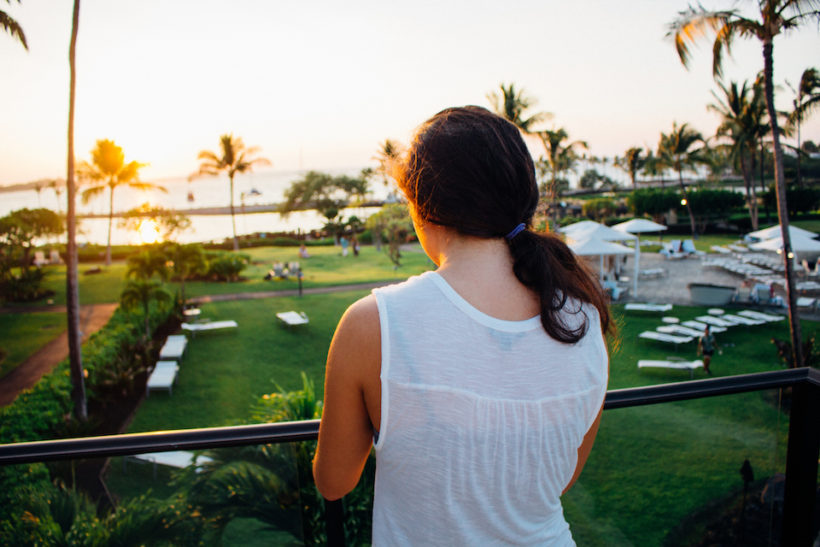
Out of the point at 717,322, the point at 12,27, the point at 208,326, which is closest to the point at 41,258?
the point at 208,326

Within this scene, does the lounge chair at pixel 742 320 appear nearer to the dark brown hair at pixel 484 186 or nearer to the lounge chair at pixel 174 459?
the lounge chair at pixel 174 459

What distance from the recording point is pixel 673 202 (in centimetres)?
3719

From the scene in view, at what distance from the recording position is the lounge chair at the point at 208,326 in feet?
49.2

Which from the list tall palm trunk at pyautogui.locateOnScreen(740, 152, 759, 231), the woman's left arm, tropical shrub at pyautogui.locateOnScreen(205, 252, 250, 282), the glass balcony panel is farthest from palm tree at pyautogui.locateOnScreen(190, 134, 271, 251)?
the woman's left arm

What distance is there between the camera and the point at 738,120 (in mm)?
29703

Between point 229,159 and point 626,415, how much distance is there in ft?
136

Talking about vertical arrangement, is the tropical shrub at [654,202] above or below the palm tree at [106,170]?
below

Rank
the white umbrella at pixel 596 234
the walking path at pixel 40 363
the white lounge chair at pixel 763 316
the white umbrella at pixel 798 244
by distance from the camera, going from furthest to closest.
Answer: the white umbrella at pixel 596 234 → the white umbrella at pixel 798 244 → the white lounge chair at pixel 763 316 → the walking path at pixel 40 363

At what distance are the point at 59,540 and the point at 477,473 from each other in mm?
1802

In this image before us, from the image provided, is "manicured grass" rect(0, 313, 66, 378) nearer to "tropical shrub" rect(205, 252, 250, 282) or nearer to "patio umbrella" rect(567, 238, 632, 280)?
"tropical shrub" rect(205, 252, 250, 282)

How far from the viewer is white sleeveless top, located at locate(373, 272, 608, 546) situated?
756 millimetres

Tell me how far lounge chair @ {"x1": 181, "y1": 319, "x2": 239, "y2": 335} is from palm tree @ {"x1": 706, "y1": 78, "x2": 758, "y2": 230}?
91.4 ft

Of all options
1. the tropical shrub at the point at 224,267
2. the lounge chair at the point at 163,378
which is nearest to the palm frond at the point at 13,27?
the lounge chair at the point at 163,378

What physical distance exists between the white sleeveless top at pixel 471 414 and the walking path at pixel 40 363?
13.8 metres
